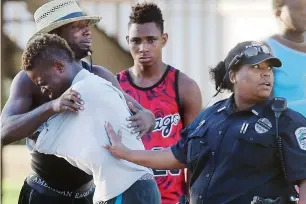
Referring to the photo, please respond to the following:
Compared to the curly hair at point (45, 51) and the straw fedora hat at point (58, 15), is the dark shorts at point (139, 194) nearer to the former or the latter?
the curly hair at point (45, 51)

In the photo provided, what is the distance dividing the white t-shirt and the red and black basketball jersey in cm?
171

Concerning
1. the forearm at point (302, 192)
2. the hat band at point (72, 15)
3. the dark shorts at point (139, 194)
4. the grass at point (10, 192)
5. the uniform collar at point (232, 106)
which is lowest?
the grass at point (10, 192)

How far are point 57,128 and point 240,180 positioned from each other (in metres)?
0.93

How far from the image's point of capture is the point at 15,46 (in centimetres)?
1439

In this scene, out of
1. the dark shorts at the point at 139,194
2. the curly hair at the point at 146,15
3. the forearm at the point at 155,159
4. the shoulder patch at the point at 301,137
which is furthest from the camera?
the curly hair at the point at 146,15

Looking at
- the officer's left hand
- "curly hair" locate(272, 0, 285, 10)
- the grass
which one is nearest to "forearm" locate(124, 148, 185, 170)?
the officer's left hand

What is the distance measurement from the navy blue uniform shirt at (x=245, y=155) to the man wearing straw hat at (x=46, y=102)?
1.40 ft

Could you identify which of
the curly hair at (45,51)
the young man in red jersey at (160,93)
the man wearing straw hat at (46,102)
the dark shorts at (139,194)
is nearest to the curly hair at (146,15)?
the young man in red jersey at (160,93)

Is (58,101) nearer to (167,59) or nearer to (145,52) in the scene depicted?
(145,52)

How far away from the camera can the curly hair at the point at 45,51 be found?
479 centimetres

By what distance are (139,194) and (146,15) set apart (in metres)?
2.24

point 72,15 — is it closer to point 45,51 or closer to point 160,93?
point 45,51

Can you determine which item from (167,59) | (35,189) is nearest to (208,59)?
(167,59)

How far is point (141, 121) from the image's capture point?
492cm
